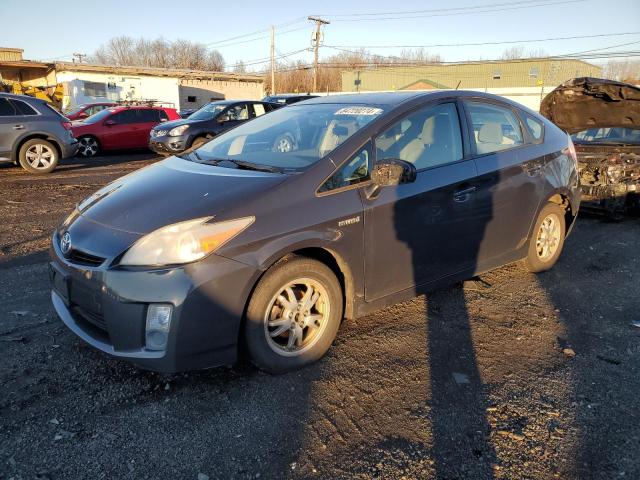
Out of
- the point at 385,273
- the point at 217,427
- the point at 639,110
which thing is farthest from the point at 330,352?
the point at 639,110

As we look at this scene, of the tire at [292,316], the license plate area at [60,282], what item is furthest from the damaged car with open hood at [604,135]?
the license plate area at [60,282]

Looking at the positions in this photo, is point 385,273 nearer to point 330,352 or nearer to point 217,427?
point 330,352

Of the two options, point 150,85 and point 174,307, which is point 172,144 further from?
point 150,85

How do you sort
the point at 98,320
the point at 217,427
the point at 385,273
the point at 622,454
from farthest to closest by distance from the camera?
the point at 385,273 → the point at 98,320 → the point at 217,427 → the point at 622,454

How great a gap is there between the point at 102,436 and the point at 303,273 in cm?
137

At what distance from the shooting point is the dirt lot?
2363mm

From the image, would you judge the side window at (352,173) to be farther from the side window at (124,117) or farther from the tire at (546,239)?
the side window at (124,117)

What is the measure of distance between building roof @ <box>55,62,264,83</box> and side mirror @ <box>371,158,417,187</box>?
34.2m

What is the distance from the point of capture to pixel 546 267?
4.95 meters

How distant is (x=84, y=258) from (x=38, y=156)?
30.8 ft

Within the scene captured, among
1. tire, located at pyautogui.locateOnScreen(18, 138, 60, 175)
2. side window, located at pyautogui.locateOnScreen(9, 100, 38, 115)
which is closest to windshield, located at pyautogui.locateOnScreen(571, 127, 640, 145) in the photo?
tire, located at pyautogui.locateOnScreen(18, 138, 60, 175)

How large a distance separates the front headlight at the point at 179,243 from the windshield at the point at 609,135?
7386 millimetres

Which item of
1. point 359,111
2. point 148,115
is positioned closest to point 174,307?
point 359,111

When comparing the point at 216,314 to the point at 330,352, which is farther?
the point at 330,352
